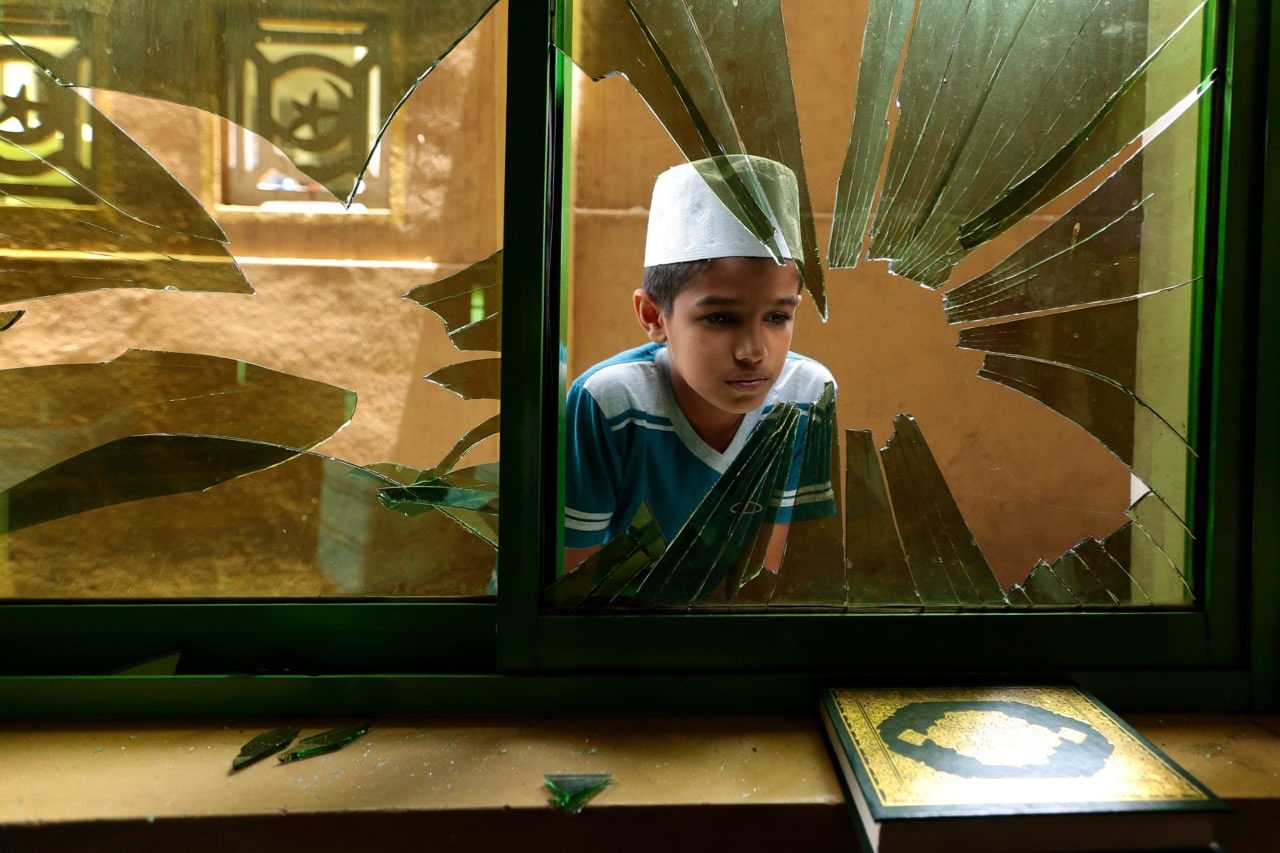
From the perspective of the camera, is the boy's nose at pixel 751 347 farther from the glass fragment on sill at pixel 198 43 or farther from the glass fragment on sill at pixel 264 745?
the glass fragment on sill at pixel 264 745

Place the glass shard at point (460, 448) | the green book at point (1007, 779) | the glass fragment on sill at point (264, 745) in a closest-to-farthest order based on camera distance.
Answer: the green book at point (1007, 779), the glass fragment on sill at point (264, 745), the glass shard at point (460, 448)

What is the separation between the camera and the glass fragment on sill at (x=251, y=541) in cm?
68

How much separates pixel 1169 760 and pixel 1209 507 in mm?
261

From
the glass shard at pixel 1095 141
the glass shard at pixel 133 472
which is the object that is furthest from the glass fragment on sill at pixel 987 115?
the glass shard at pixel 133 472

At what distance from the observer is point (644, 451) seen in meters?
0.69

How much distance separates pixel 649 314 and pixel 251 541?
0.44 metres

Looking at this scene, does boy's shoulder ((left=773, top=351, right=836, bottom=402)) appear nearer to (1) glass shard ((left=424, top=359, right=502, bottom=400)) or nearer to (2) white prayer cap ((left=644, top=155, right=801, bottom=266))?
(2) white prayer cap ((left=644, top=155, right=801, bottom=266))

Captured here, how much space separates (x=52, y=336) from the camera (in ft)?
2.18

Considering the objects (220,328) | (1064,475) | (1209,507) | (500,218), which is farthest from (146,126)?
(1209,507)

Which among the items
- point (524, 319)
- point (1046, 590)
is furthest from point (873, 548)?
point (524, 319)

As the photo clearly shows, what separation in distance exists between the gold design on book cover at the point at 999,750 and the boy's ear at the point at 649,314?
1.20 feet

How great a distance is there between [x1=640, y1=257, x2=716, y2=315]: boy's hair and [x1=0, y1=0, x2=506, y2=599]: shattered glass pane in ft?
0.48

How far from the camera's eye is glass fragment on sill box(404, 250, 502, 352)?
0.67m

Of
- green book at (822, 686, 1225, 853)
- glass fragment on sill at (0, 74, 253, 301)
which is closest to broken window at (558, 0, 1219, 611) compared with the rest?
green book at (822, 686, 1225, 853)
